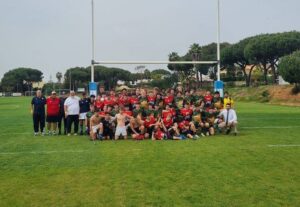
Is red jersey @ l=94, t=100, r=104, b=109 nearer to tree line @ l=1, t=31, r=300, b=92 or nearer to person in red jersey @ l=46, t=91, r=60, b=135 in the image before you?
person in red jersey @ l=46, t=91, r=60, b=135

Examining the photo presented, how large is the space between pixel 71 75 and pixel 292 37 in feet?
167

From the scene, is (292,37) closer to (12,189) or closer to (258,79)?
(258,79)

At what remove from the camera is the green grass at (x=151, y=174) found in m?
6.00

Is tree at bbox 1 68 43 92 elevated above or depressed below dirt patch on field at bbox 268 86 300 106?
above

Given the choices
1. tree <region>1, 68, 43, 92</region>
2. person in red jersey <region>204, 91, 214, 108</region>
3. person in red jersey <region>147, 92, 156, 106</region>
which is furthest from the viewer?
tree <region>1, 68, 43, 92</region>

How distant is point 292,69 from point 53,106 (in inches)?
1365

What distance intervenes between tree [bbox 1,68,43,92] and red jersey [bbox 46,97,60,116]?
102573 mm

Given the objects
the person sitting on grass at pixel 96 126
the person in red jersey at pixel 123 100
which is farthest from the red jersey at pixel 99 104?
the person sitting on grass at pixel 96 126

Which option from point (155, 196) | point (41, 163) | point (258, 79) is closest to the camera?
point (155, 196)

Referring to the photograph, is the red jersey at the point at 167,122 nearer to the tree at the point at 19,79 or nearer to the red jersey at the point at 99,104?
the red jersey at the point at 99,104

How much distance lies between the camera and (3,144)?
12.4 metres

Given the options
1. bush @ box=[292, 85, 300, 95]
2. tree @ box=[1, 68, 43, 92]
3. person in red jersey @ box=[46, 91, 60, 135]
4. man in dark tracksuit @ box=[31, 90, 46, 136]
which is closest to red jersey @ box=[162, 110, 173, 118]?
person in red jersey @ box=[46, 91, 60, 135]

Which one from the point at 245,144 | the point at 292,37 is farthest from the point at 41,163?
the point at 292,37

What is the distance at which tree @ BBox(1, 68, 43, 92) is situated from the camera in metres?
112
